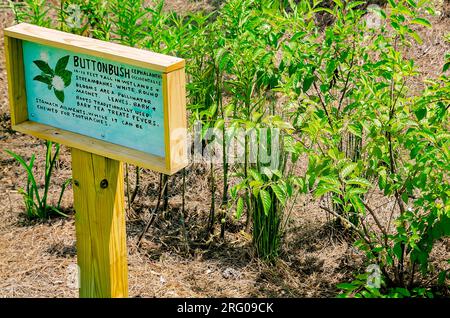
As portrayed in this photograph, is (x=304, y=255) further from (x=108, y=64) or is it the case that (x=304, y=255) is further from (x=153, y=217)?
(x=108, y=64)

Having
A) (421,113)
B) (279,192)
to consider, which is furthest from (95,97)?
(421,113)

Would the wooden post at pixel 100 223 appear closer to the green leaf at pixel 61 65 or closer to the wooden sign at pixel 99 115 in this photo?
the wooden sign at pixel 99 115

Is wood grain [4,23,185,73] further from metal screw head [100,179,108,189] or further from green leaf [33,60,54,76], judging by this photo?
metal screw head [100,179,108,189]

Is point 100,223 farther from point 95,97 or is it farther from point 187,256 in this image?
point 187,256

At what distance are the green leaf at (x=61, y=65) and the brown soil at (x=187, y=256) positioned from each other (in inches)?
48.5

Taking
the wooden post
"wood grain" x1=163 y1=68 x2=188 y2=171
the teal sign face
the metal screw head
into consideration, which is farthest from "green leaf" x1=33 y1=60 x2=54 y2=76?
"wood grain" x1=163 y1=68 x2=188 y2=171

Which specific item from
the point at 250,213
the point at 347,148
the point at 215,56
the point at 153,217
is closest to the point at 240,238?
the point at 250,213

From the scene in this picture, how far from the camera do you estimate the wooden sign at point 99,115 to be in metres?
2.70

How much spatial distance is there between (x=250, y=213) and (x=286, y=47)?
1023 millimetres

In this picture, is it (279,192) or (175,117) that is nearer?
(175,117)

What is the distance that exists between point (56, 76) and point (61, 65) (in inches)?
2.9

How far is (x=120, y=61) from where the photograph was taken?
2.69 meters

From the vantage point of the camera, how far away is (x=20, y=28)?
302 centimetres

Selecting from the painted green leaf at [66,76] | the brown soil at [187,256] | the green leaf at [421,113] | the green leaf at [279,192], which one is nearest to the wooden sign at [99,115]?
the painted green leaf at [66,76]
